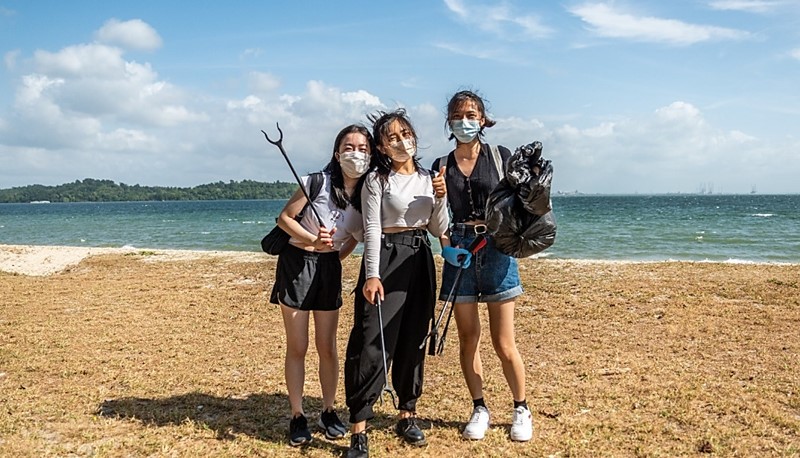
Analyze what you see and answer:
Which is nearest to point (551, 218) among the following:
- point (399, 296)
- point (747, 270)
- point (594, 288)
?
point (399, 296)

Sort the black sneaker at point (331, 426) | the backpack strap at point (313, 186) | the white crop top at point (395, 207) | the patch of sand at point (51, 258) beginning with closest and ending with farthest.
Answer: the white crop top at point (395, 207)
the backpack strap at point (313, 186)
the black sneaker at point (331, 426)
the patch of sand at point (51, 258)

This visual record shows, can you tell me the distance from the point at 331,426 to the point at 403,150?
177cm

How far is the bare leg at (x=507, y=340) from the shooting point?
11.8 ft

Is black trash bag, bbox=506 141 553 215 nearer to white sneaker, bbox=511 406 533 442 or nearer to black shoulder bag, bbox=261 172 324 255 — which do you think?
black shoulder bag, bbox=261 172 324 255

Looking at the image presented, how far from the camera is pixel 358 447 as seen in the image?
345cm

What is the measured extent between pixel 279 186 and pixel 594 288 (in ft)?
443

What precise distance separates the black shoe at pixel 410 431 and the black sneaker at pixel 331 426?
1.16 feet

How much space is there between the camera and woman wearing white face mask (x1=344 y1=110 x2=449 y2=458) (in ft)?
11.1

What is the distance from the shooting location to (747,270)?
10.5 metres

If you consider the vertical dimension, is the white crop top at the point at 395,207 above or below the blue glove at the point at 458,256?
above

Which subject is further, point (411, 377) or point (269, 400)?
point (269, 400)

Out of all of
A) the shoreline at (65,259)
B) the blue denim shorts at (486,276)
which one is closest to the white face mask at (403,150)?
the blue denim shorts at (486,276)

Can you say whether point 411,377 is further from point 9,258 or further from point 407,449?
point 9,258

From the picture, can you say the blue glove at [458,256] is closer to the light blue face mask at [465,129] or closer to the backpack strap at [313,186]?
the light blue face mask at [465,129]
